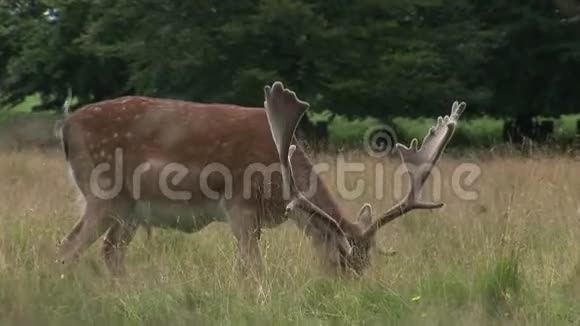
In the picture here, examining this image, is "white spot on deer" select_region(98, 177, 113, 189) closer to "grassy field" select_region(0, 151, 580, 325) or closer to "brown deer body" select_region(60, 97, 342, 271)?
"brown deer body" select_region(60, 97, 342, 271)

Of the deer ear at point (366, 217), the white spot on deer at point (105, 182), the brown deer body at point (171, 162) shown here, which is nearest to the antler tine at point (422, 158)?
the deer ear at point (366, 217)

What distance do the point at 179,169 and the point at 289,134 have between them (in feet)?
3.30

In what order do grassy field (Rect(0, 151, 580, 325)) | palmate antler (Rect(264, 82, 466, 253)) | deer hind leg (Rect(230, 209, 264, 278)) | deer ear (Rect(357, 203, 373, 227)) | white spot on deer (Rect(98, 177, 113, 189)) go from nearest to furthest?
grassy field (Rect(0, 151, 580, 325)) < deer hind leg (Rect(230, 209, 264, 278)) < palmate antler (Rect(264, 82, 466, 253)) < deer ear (Rect(357, 203, 373, 227)) < white spot on deer (Rect(98, 177, 113, 189))

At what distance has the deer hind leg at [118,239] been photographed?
6.26m

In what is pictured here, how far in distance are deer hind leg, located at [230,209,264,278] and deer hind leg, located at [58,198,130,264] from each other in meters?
0.72

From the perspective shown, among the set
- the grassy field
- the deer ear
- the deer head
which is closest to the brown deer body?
the grassy field

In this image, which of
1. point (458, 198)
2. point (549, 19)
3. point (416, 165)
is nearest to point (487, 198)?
point (458, 198)

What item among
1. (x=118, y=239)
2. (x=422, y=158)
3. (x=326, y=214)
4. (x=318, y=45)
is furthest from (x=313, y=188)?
(x=318, y=45)

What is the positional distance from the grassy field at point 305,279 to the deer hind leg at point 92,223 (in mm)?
93

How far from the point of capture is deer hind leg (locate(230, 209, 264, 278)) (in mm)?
5574

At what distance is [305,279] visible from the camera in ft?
17.6

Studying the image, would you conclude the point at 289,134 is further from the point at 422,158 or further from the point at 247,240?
the point at 422,158

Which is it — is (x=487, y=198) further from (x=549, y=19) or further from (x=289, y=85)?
(x=549, y=19)

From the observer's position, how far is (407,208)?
579cm
